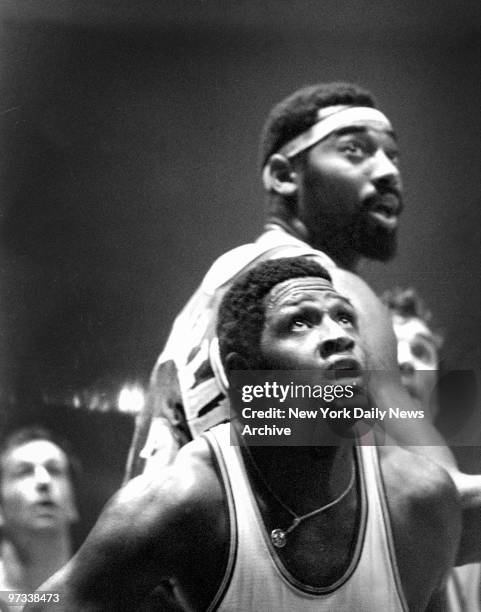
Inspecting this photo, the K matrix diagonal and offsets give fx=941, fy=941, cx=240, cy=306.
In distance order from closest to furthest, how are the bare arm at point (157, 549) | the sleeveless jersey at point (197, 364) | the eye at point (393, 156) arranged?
1. the bare arm at point (157, 549)
2. the sleeveless jersey at point (197, 364)
3. the eye at point (393, 156)

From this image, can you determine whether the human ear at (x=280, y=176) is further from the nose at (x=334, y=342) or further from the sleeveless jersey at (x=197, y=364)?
the nose at (x=334, y=342)

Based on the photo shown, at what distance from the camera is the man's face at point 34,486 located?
5.02 ft

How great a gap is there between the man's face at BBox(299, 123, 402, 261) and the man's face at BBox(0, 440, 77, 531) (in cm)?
56

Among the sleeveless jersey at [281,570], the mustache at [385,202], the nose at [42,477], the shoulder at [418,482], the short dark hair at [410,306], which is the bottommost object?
the sleeveless jersey at [281,570]

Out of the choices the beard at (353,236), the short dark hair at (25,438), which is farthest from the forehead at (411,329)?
the short dark hair at (25,438)

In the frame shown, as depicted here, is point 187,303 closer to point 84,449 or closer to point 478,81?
point 84,449

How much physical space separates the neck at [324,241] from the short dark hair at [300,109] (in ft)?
0.34

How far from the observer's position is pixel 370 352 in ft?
4.92

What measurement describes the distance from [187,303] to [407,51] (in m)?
0.60

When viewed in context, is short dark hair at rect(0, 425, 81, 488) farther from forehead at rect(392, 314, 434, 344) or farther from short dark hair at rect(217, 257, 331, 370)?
forehead at rect(392, 314, 434, 344)

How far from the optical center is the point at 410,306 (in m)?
1.61

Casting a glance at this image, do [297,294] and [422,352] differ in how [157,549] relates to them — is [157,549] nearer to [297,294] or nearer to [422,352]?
[297,294]

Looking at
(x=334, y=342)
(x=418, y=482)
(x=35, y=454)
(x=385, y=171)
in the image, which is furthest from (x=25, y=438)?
(x=385, y=171)

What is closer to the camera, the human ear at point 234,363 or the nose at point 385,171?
the human ear at point 234,363
